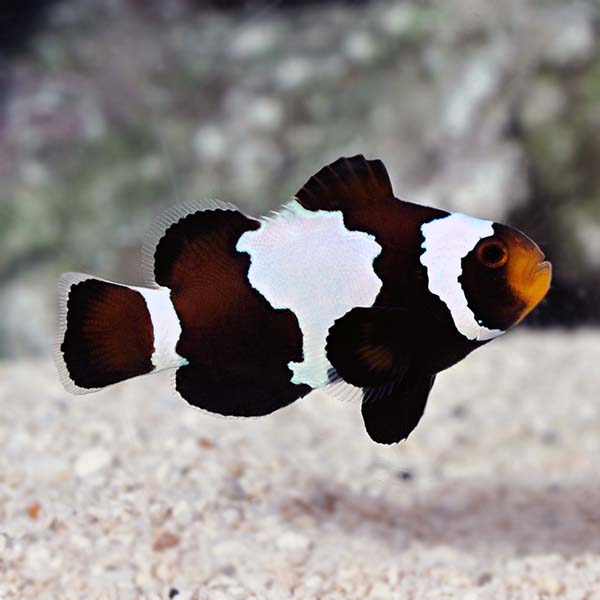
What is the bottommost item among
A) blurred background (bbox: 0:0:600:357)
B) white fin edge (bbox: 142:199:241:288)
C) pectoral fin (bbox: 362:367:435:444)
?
pectoral fin (bbox: 362:367:435:444)

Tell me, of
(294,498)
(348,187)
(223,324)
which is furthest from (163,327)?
(294,498)

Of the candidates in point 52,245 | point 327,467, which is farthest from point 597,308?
point 52,245

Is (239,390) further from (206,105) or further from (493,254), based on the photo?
(206,105)

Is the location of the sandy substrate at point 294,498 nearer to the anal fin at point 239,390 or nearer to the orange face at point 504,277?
the anal fin at point 239,390

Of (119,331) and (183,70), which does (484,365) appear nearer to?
(183,70)

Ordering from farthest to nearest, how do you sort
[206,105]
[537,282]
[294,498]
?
[206,105], [294,498], [537,282]

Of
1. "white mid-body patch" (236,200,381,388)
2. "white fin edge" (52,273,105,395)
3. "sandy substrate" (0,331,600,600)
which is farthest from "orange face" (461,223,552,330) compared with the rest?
"sandy substrate" (0,331,600,600)

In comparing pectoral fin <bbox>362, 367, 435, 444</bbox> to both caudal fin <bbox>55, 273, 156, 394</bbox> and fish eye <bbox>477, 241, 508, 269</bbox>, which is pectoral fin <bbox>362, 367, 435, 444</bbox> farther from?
caudal fin <bbox>55, 273, 156, 394</bbox>
